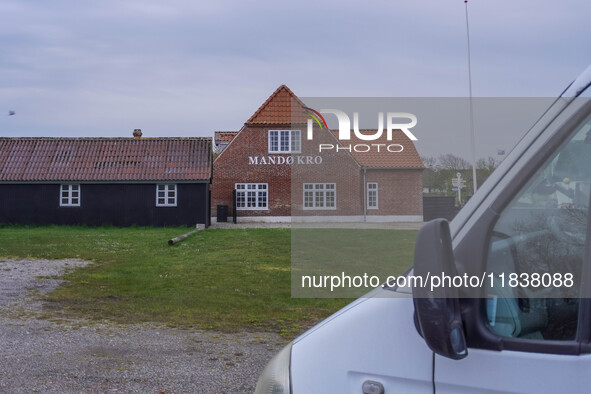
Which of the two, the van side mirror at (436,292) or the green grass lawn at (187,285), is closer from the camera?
the van side mirror at (436,292)

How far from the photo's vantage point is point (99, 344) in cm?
775

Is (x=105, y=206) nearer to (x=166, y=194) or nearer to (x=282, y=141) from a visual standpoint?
(x=166, y=194)

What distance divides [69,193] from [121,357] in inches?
1214

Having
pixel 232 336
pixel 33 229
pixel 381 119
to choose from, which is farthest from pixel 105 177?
pixel 381 119

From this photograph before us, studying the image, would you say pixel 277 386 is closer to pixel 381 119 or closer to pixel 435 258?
pixel 435 258

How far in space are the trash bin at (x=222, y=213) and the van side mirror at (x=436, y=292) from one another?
127 ft

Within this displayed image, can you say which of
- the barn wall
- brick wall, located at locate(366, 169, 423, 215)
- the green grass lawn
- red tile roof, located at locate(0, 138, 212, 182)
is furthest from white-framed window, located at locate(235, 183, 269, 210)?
brick wall, located at locate(366, 169, 423, 215)

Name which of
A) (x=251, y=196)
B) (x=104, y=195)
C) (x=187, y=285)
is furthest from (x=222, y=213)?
(x=187, y=285)

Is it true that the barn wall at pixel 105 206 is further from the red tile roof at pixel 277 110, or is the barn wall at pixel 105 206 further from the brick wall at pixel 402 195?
the brick wall at pixel 402 195

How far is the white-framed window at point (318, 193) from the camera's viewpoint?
3431cm

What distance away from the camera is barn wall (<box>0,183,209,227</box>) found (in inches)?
1403

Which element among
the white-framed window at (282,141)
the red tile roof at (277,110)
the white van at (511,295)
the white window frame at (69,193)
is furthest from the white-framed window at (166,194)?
the white van at (511,295)

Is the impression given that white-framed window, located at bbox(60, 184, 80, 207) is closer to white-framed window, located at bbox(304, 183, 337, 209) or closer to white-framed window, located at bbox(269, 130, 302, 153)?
white-framed window, located at bbox(269, 130, 302, 153)

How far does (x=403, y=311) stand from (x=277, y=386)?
593mm
